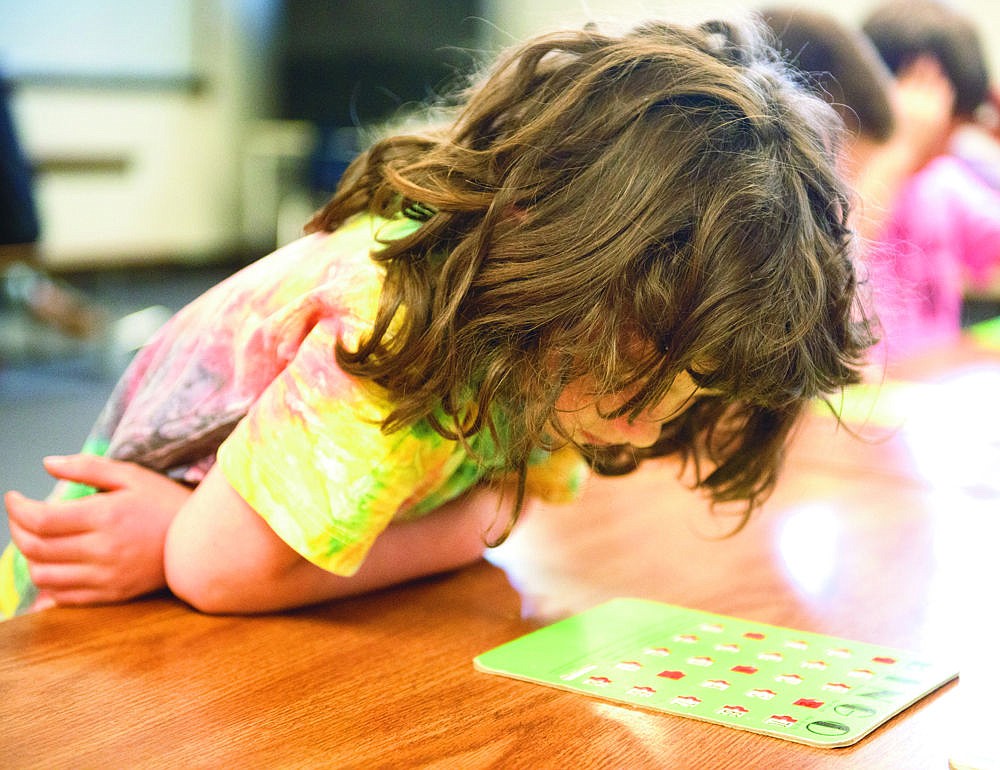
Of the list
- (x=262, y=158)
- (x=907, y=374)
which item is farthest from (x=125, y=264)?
(x=907, y=374)

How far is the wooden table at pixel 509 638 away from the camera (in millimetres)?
583

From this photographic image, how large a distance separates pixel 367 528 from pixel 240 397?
0.51ft

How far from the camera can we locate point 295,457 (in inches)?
28.9

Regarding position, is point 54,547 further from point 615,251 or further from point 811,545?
point 811,545

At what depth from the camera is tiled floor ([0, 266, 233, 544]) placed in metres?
2.93

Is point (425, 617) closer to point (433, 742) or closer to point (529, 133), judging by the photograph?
point (433, 742)

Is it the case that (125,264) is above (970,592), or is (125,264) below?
below

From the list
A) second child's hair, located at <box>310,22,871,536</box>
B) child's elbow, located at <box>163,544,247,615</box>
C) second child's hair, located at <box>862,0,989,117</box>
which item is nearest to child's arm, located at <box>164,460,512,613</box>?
child's elbow, located at <box>163,544,247,615</box>

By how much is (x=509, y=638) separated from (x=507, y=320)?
0.66 ft

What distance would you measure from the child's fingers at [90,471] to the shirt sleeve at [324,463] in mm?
127

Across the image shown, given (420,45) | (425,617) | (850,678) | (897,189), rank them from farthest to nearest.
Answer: (420,45), (897,189), (425,617), (850,678)

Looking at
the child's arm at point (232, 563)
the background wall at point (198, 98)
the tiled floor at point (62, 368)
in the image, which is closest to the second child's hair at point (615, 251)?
the child's arm at point (232, 563)

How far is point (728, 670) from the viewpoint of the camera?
2.29 feet

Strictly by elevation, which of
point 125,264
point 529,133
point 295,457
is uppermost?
point 529,133
